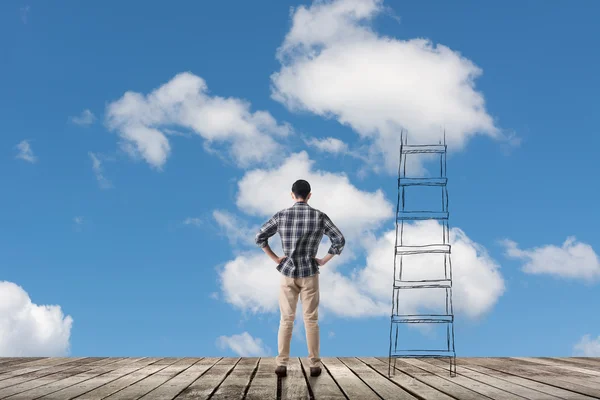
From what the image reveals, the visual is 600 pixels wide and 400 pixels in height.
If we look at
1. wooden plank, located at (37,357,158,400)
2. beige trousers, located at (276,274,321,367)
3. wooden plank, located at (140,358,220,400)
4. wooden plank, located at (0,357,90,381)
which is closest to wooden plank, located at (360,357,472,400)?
beige trousers, located at (276,274,321,367)

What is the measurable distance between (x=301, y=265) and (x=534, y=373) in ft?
9.09

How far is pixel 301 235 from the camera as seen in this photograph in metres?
6.06

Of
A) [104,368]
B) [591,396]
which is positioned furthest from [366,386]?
[104,368]

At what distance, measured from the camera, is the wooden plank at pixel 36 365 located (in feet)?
22.6

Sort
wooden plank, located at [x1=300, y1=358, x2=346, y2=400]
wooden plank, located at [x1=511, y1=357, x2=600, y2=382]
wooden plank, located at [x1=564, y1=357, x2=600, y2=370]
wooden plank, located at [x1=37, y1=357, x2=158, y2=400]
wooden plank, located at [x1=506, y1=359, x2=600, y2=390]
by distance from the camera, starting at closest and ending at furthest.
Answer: wooden plank, located at [x1=300, y1=358, x2=346, y2=400] → wooden plank, located at [x1=37, y1=357, x2=158, y2=400] → wooden plank, located at [x1=506, y1=359, x2=600, y2=390] → wooden plank, located at [x1=511, y1=357, x2=600, y2=382] → wooden plank, located at [x1=564, y1=357, x2=600, y2=370]

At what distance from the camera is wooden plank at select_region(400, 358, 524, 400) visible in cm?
500

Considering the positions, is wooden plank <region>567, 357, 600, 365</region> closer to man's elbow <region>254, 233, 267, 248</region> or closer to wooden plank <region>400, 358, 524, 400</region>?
wooden plank <region>400, 358, 524, 400</region>

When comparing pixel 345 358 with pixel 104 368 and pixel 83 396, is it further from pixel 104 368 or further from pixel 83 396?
pixel 83 396

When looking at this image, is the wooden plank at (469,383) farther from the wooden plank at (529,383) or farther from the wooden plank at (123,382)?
the wooden plank at (123,382)

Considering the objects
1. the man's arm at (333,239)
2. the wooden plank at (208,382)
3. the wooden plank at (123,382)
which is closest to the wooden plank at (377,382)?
the man's arm at (333,239)

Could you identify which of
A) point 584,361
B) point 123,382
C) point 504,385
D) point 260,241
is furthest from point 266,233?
point 584,361

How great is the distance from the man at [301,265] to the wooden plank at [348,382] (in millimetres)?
299

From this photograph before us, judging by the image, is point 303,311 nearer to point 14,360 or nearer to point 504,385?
point 504,385

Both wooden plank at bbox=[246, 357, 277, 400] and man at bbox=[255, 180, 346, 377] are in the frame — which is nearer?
wooden plank at bbox=[246, 357, 277, 400]
